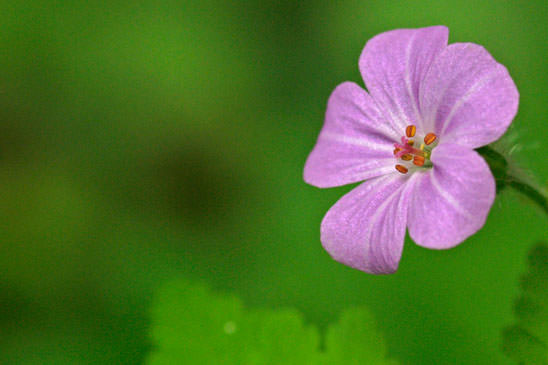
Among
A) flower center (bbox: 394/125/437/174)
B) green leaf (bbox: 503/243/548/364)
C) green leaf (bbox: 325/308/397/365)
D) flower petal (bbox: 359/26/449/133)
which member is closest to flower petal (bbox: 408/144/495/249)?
flower center (bbox: 394/125/437/174)

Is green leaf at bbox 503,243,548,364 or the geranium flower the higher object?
the geranium flower

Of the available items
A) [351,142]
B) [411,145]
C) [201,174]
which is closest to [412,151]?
[411,145]

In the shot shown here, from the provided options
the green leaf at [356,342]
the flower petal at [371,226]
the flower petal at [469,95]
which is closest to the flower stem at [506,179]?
the flower petal at [469,95]

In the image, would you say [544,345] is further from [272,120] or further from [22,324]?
[22,324]

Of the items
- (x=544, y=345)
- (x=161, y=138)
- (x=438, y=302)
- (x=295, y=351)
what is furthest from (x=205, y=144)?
(x=544, y=345)

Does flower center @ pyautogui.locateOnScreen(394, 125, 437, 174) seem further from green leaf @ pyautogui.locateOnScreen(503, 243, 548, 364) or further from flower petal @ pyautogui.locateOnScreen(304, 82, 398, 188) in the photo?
green leaf @ pyautogui.locateOnScreen(503, 243, 548, 364)

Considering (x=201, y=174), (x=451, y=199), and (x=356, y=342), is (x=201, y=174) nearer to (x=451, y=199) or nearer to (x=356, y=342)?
(x=356, y=342)
